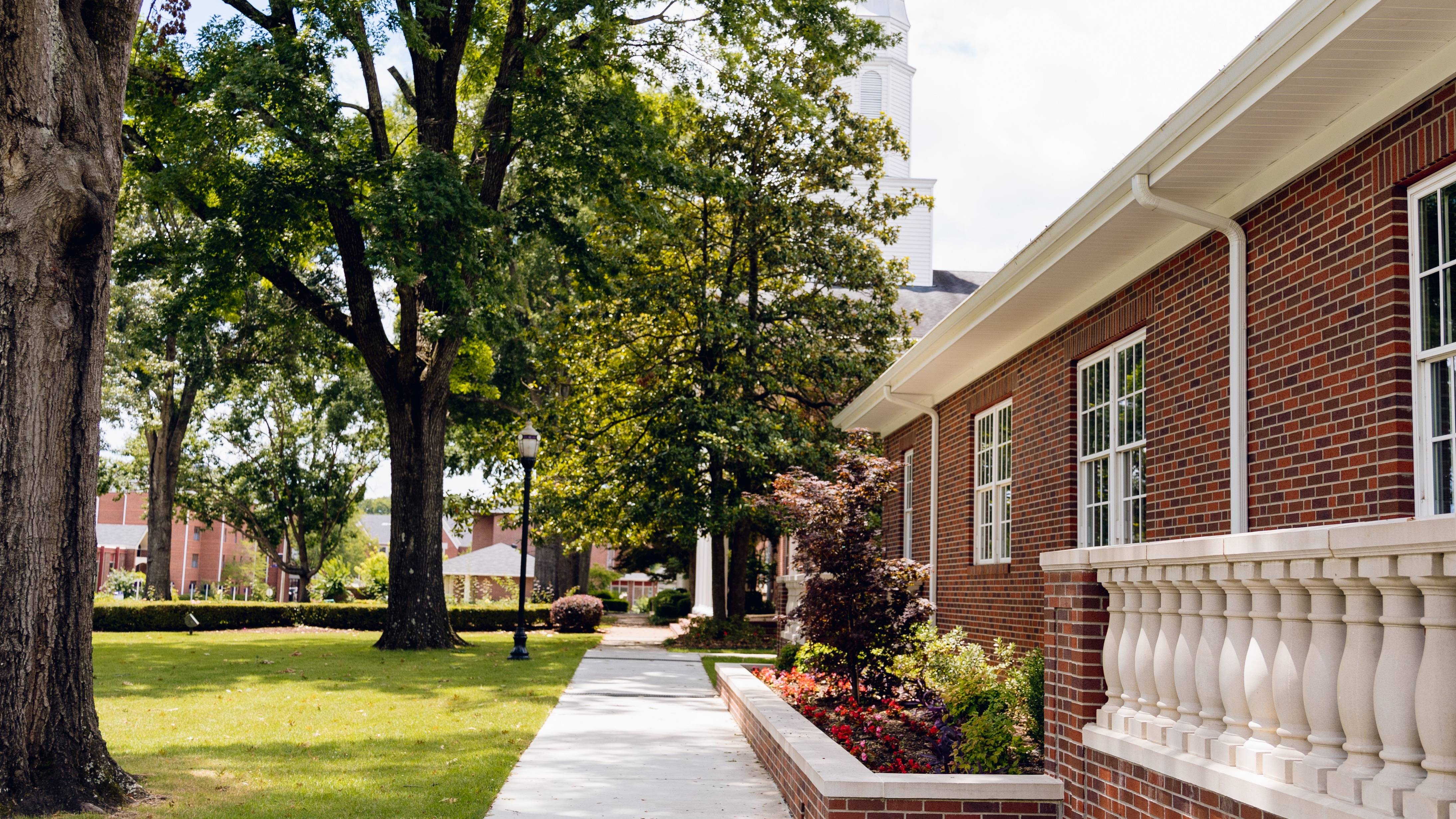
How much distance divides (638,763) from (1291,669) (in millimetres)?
6468

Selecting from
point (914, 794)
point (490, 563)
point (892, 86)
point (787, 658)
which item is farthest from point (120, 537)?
point (914, 794)

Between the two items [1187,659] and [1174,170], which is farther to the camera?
[1174,170]

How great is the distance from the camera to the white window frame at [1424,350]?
5430mm

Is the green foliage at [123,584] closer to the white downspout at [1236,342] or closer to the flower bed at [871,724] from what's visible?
the flower bed at [871,724]

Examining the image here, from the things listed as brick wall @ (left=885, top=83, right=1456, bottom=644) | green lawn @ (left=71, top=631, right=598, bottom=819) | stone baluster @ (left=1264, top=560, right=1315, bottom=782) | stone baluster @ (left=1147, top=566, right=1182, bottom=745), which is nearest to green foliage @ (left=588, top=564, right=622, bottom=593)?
green lawn @ (left=71, top=631, right=598, bottom=819)

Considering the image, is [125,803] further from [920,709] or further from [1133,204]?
[1133,204]

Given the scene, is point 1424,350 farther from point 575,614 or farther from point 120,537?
point 120,537

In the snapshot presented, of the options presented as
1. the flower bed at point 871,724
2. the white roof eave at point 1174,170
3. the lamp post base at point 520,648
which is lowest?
the lamp post base at point 520,648

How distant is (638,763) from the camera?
9.05 meters

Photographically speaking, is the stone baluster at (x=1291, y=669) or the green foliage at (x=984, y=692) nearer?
the stone baluster at (x=1291, y=669)

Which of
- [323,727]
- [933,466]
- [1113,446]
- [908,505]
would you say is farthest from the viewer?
[908,505]

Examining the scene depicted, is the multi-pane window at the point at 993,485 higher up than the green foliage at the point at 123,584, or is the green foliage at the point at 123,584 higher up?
the multi-pane window at the point at 993,485

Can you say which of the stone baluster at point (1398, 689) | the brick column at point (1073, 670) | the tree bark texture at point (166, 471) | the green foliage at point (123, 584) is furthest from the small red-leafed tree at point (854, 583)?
the green foliage at point (123, 584)

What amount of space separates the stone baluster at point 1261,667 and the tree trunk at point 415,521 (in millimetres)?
17241
